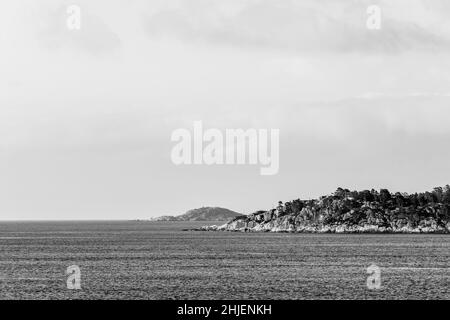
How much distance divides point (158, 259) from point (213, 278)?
44921 millimetres

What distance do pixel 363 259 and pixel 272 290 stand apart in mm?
67067

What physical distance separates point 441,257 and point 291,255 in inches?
1306

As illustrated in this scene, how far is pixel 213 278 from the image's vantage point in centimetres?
11356
